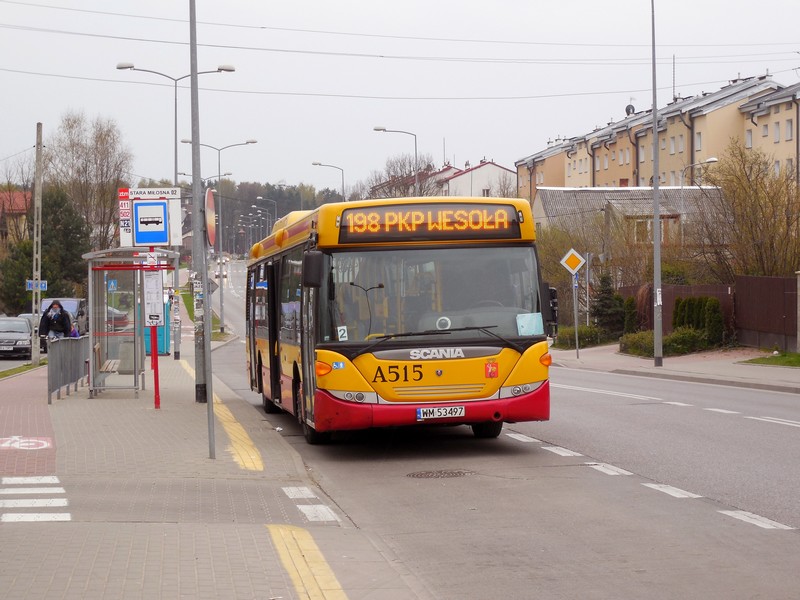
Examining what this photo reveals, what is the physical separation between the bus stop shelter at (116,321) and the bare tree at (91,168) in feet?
196

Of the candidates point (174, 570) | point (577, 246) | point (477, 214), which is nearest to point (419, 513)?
point (174, 570)

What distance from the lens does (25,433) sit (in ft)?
49.2

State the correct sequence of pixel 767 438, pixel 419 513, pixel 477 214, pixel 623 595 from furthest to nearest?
1. pixel 767 438
2. pixel 477 214
3. pixel 419 513
4. pixel 623 595

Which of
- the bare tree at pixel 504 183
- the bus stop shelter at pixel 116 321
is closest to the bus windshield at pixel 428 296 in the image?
the bus stop shelter at pixel 116 321

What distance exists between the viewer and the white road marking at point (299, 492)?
10.5 metres

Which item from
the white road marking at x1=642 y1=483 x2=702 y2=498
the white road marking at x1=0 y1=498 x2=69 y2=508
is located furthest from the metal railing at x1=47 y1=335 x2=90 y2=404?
the white road marking at x1=642 y1=483 x2=702 y2=498

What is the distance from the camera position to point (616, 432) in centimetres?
1536

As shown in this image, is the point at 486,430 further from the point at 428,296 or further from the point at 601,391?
the point at 601,391

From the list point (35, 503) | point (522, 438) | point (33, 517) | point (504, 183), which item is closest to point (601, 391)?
point (522, 438)

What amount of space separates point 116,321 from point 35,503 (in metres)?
12.8

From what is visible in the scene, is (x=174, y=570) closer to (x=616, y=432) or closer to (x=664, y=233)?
(x=616, y=432)

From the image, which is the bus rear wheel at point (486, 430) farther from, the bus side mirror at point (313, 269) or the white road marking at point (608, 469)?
the bus side mirror at point (313, 269)

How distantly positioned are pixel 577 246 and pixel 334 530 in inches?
1751

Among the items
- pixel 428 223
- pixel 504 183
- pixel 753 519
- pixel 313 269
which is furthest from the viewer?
pixel 504 183
